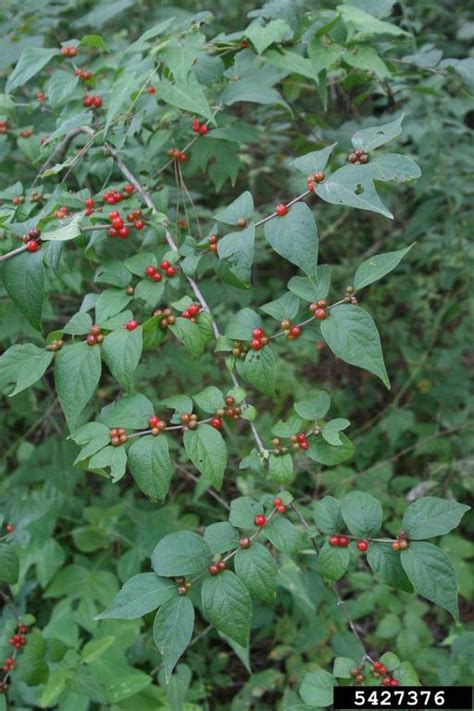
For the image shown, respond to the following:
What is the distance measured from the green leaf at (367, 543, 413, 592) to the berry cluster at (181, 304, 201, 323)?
0.58 m

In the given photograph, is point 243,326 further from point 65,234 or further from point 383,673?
point 383,673

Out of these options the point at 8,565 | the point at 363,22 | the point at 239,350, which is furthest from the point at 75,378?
the point at 363,22

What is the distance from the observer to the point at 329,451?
131 centimetres

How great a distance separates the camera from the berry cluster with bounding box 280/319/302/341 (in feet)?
4.28

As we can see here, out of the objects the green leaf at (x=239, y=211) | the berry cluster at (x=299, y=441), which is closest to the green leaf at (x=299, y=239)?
the green leaf at (x=239, y=211)

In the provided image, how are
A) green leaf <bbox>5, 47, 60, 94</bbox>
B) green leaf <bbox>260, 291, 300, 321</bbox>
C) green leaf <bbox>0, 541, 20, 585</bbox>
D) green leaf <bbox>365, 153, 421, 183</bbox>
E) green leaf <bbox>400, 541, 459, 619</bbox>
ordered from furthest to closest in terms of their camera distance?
green leaf <bbox>5, 47, 60, 94</bbox> → green leaf <bbox>0, 541, 20, 585</bbox> → green leaf <bbox>260, 291, 300, 321</bbox> → green leaf <bbox>365, 153, 421, 183</bbox> → green leaf <bbox>400, 541, 459, 619</bbox>

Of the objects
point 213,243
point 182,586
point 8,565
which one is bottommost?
point 8,565

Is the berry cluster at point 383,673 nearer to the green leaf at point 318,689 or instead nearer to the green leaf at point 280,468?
the green leaf at point 318,689

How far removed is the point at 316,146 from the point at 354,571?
64.1 inches

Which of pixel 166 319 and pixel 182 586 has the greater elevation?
pixel 166 319

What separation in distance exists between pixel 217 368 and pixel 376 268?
1.68 m

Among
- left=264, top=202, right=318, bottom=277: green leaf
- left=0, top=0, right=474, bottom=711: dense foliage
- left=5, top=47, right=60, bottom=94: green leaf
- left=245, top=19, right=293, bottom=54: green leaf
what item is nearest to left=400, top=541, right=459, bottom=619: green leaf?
left=0, top=0, right=474, bottom=711: dense foliage

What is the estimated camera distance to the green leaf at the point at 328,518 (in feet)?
4.22

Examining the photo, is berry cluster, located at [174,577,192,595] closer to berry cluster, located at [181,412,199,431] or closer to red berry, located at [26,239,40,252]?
berry cluster, located at [181,412,199,431]
